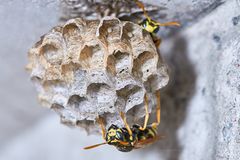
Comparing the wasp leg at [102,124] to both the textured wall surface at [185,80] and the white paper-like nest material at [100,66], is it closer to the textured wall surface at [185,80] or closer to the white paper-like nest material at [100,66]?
the white paper-like nest material at [100,66]

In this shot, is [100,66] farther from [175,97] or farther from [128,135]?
[175,97]

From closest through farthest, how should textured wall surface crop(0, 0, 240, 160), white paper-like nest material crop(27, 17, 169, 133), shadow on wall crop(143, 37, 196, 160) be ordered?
white paper-like nest material crop(27, 17, 169, 133) → textured wall surface crop(0, 0, 240, 160) → shadow on wall crop(143, 37, 196, 160)

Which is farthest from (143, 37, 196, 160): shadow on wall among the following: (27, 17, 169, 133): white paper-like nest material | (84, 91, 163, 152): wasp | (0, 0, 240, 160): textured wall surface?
(27, 17, 169, 133): white paper-like nest material

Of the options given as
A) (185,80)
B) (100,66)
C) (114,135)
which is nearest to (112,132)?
(114,135)

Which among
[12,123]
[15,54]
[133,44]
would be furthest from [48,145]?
[133,44]

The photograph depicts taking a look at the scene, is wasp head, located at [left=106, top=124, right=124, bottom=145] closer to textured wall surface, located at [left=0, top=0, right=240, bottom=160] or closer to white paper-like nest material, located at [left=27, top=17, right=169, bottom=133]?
white paper-like nest material, located at [left=27, top=17, right=169, bottom=133]
